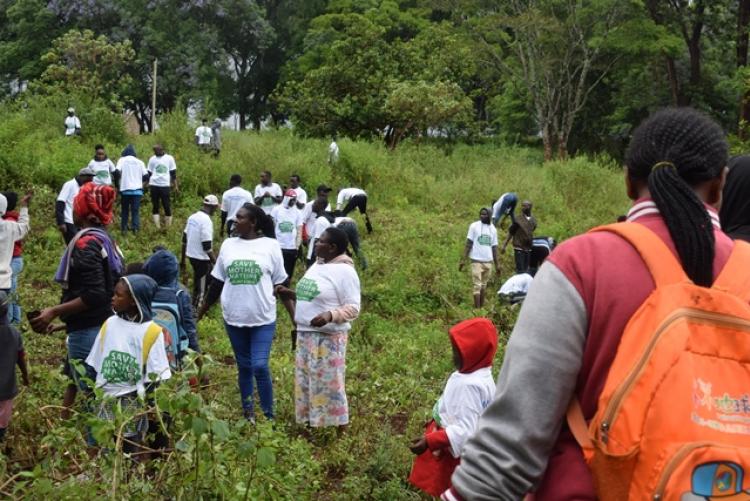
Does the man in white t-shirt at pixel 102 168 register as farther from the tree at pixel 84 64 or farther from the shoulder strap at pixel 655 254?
the shoulder strap at pixel 655 254

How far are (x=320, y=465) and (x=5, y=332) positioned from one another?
213cm

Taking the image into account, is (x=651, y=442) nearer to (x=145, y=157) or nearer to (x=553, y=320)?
(x=553, y=320)

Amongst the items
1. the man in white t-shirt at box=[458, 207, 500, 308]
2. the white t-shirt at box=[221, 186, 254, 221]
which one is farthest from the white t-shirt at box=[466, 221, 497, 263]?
the white t-shirt at box=[221, 186, 254, 221]

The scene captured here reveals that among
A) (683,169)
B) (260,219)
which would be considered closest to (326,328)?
(260,219)

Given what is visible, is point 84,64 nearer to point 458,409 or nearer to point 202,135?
point 202,135

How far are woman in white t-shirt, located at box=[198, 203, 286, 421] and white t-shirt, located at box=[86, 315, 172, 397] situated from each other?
1.42 meters

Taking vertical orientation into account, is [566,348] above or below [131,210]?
above

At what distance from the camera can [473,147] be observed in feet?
101

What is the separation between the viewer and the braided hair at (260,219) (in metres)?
6.19

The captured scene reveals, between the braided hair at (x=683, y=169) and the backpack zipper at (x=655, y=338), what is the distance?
0.40 ft

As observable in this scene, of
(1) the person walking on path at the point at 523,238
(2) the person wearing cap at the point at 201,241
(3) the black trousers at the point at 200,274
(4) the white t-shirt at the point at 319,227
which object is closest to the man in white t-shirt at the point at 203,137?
(4) the white t-shirt at the point at 319,227

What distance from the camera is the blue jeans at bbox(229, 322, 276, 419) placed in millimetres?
6184

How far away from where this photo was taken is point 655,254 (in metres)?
1.75

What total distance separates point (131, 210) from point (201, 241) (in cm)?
490
